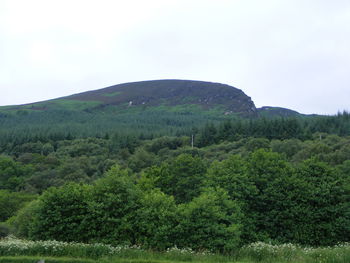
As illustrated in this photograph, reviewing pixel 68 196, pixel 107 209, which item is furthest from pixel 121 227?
pixel 68 196

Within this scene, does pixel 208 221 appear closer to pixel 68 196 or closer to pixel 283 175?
pixel 68 196

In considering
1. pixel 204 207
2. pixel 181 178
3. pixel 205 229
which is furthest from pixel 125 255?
pixel 181 178

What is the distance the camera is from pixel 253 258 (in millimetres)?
18125

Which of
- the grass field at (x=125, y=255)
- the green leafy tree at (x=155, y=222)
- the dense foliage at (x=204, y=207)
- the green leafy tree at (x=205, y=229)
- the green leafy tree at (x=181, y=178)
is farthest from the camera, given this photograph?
the green leafy tree at (x=181, y=178)

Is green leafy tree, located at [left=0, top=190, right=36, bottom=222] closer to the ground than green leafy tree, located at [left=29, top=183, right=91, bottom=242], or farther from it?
closer to the ground

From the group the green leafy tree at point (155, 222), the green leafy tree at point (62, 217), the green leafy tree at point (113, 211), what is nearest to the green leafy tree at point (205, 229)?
the green leafy tree at point (155, 222)

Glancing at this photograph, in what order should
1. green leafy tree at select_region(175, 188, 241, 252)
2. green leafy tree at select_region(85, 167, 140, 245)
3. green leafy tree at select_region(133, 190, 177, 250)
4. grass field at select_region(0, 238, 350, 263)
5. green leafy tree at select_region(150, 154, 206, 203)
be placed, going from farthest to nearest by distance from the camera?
green leafy tree at select_region(150, 154, 206, 203)
green leafy tree at select_region(85, 167, 140, 245)
green leafy tree at select_region(133, 190, 177, 250)
green leafy tree at select_region(175, 188, 241, 252)
grass field at select_region(0, 238, 350, 263)

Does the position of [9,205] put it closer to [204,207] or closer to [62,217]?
[62,217]

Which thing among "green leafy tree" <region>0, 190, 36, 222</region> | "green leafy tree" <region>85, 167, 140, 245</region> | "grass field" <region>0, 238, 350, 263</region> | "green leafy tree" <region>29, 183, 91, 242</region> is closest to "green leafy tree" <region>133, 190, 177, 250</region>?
"green leafy tree" <region>85, 167, 140, 245</region>

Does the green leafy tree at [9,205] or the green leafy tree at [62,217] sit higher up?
the green leafy tree at [62,217]

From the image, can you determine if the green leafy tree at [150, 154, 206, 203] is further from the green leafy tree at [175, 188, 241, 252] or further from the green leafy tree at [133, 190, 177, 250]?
the green leafy tree at [175, 188, 241, 252]

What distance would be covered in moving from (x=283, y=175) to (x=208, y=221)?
13263mm

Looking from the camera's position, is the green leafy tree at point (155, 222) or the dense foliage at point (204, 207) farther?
the dense foliage at point (204, 207)

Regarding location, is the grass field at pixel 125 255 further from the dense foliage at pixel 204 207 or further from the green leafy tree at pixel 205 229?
the dense foliage at pixel 204 207
